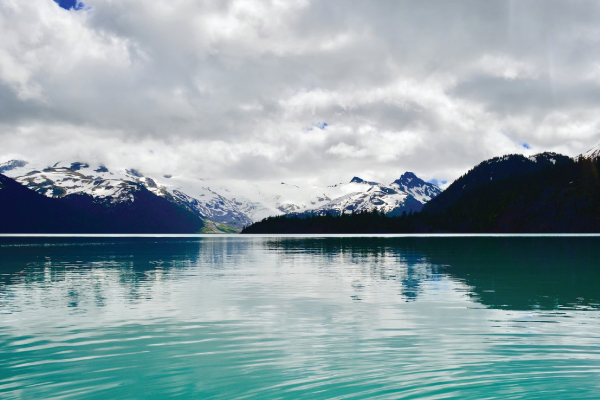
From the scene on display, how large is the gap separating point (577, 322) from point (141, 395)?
2682 centimetres

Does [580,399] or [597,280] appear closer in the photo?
[580,399]

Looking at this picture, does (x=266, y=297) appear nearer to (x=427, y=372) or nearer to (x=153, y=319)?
(x=153, y=319)

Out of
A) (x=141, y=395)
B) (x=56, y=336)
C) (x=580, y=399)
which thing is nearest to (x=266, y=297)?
(x=56, y=336)

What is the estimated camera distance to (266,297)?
44656 mm

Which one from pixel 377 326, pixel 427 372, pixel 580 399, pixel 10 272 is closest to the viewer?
pixel 580 399

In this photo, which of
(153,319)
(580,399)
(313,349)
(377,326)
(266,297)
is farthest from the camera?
(266,297)

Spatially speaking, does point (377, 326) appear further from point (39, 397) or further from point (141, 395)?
point (39, 397)

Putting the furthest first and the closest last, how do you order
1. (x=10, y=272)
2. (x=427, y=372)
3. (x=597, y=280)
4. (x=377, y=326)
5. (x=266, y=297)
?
1. (x=10, y=272)
2. (x=597, y=280)
3. (x=266, y=297)
4. (x=377, y=326)
5. (x=427, y=372)

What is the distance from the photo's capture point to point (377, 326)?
101 ft

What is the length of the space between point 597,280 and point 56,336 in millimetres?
55266

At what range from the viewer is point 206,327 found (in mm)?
31281

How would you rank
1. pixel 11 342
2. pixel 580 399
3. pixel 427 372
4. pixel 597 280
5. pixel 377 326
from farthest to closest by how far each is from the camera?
pixel 597 280 < pixel 377 326 < pixel 11 342 < pixel 427 372 < pixel 580 399

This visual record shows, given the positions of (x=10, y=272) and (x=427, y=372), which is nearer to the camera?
(x=427, y=372)

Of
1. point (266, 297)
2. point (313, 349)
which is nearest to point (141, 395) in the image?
point (313, 349)
